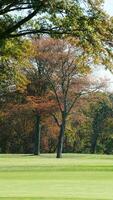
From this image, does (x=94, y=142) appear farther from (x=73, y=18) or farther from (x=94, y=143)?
(x=73, y=18)

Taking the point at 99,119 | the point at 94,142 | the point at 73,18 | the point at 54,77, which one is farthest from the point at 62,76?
the point at 73,18

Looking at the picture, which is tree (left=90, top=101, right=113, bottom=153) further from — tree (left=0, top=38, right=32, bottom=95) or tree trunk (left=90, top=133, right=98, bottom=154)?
tree (left=0, top=38, right=32, bottom=95)

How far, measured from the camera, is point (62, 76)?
255 feet

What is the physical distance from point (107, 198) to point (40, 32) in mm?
8209

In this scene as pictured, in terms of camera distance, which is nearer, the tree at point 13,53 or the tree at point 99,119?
the tree at point 13,53

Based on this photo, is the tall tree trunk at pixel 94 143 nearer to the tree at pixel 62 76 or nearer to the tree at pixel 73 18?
the tree at pixel 62 76

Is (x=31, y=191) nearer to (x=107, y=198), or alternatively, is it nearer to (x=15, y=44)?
(x=107, y=198)

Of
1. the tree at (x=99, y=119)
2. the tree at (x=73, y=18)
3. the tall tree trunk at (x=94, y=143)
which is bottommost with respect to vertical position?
the tree at (x=73, y=18)

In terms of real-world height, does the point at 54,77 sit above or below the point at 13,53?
above

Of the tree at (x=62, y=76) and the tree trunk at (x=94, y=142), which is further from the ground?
the tree at (x=62, y=76)

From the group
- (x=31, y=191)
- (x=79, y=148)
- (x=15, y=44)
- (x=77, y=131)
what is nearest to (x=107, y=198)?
(x=31, y=191)

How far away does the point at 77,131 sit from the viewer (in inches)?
3976

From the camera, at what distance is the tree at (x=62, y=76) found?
76.6 meters

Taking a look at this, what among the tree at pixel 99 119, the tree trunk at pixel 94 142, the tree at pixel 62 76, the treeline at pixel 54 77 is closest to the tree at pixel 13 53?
the treeline at pixel 54 77
